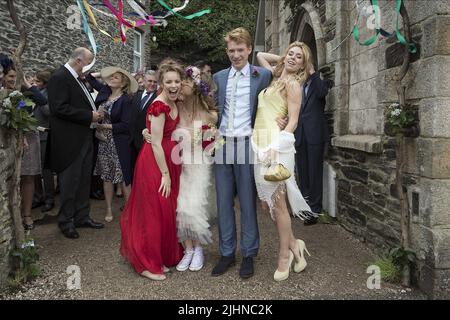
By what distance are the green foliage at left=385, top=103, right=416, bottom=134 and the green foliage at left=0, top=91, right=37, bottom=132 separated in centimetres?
292

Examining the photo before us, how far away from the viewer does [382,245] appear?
3.85m

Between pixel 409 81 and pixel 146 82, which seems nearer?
pixel 409 81

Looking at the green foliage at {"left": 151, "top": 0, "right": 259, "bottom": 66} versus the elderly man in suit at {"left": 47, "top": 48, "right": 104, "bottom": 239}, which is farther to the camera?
the green foliage at {"left": 151, "top": 0, "right": 259, "bottom": 66}

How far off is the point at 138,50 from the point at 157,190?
1300cm

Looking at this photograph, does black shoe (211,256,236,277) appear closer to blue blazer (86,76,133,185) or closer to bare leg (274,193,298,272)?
bare leg (274,193,298,272)

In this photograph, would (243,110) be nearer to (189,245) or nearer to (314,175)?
(189,245)

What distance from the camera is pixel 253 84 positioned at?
3369 mm

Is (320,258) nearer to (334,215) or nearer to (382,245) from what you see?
(382,245)

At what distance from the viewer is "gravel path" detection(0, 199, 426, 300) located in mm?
3131

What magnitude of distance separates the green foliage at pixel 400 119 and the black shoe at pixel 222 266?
177 centimetres

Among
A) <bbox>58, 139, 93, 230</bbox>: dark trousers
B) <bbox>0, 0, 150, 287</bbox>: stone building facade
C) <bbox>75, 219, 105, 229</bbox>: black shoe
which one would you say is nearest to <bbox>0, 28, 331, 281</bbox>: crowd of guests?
<bbox>58, 139, 93, 230</bbox>: dark trousers

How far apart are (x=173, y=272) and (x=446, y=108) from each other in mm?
2559

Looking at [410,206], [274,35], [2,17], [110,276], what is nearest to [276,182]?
[410,206]

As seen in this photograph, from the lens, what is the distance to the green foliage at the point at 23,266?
3248 millimetres
